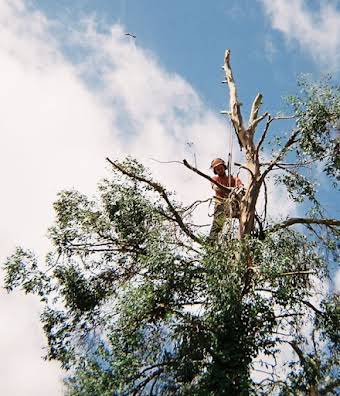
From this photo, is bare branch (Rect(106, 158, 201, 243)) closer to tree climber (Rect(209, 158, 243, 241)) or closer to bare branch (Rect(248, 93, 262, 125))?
tree climber (Rect(209, 158, 243, 241))

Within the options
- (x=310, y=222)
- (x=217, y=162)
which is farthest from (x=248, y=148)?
(x=310, y=222)

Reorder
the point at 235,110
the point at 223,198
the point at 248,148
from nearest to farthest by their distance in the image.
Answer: the point at 223,198 < the point at 248,148 < the point at 235,110

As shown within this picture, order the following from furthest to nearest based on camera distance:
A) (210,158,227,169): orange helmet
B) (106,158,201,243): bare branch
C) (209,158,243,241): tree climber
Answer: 1. (210,158,227,169): orange helmet
2. (209,158,243,241): tree climber
3. (106,158,201,243): bare branch

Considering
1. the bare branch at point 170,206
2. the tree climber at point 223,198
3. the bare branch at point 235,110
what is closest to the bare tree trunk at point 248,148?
the bare branch at point 235,110

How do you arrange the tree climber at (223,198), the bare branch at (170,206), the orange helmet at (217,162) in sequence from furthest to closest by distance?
the orange helmet at (217,162), the tree climber at (223,198), the bare branch at (170,206)

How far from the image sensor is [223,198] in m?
8.75

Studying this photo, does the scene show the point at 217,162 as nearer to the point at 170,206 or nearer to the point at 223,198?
the point at 223,198

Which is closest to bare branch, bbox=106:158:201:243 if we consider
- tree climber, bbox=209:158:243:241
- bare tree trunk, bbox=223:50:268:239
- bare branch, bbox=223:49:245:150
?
tree climber, bbox=209:158:243:241

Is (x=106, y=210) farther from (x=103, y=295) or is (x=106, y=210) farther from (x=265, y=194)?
(x=265, y=194)

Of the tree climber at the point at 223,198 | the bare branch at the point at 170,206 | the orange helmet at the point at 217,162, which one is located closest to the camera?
the bare branch at the point at 170,206

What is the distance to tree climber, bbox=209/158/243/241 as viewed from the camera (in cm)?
834

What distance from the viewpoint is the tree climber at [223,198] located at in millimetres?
8336

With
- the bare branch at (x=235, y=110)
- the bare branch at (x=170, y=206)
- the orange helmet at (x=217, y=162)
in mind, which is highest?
the bare branch at (x=235, y=110)

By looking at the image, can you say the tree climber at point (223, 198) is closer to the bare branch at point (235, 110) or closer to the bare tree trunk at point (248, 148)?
the bare tree trunk at point (248, 148)
